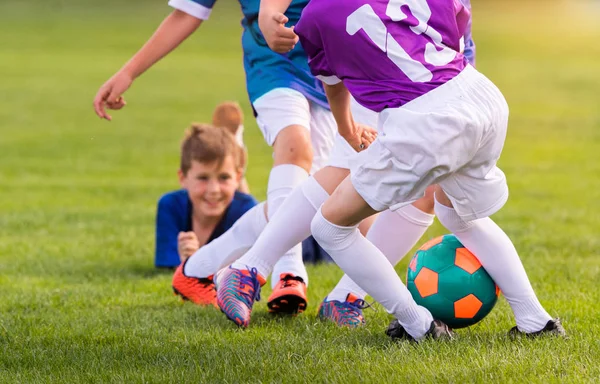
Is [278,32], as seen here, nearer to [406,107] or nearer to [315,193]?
[406,107]

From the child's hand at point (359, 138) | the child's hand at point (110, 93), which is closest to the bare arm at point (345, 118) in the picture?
the child's hand at point (359, 138)

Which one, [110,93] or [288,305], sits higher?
[110,93]

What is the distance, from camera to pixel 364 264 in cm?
378

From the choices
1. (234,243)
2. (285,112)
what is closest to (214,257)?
(234,243)

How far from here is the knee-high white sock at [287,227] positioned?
427 centimetres

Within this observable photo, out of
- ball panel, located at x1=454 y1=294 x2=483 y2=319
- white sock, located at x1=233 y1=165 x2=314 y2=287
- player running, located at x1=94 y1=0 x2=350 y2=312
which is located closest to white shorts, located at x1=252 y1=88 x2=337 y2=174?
player running, located at x1=94 y1=0 x2=350 y2=312

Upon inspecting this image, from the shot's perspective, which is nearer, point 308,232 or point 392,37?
point 392,37

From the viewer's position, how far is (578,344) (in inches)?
148

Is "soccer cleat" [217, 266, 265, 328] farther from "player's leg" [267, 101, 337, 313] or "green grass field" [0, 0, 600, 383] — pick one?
"player's leg" [267, 101, 337, 313]

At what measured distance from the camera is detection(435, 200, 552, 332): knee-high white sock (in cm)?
394

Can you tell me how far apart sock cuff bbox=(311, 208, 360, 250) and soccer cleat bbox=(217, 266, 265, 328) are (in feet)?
A: 2.15

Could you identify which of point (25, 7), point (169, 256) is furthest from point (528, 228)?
point (25, 7)

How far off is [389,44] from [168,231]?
3070 mm

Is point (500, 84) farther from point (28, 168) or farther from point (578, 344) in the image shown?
point (578, 344)
